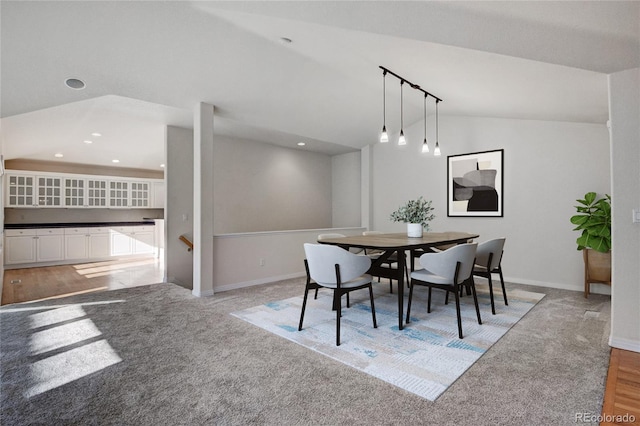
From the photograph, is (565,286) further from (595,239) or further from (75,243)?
(75,243)

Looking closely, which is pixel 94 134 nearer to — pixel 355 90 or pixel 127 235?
pixel 127 235

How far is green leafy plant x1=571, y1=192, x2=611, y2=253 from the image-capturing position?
12.1 feet

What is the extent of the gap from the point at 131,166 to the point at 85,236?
6.53 feet

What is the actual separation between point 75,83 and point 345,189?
5255mm

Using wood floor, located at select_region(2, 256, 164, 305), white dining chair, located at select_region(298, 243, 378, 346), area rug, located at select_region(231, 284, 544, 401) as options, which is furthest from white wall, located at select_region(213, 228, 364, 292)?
white dining chair, located at select_region(298, 243, 378, 346)

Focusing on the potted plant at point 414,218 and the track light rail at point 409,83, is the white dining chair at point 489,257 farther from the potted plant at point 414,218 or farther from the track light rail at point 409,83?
the track light rail at point 409,83

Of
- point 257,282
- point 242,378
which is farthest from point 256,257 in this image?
point 242,378

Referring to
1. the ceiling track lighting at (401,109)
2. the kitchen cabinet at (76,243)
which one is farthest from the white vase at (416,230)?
the kitchen cabinet at (76,243)

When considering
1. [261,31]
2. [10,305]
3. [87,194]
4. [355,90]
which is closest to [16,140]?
[87,194]

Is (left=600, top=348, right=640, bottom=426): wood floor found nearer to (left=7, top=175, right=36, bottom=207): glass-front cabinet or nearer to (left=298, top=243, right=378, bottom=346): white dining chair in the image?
(left=298, top=243, right=378, bottom=346): white dining chair

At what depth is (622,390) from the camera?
1.93 meters

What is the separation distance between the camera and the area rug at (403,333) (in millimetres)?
2164

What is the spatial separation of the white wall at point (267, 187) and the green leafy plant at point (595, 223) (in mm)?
4796

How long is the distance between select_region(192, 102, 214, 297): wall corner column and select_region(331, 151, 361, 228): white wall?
374 cm
